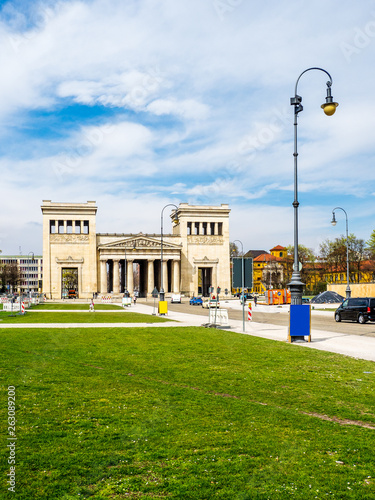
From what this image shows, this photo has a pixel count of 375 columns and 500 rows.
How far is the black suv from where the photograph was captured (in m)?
29.7

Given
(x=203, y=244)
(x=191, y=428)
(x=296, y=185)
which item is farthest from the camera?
(x=203, y=244)

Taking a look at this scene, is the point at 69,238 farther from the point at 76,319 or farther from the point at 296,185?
the point at 296,185

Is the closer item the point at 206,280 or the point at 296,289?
the point at 296,289

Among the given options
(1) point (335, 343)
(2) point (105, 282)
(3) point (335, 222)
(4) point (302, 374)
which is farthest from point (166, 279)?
(4) point (302, 374)

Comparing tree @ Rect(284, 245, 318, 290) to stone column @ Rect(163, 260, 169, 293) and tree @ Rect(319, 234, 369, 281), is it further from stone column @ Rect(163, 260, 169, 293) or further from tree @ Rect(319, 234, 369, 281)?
stone column @ Rect(163, 260, 169, 293)

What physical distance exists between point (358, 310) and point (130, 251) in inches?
3273

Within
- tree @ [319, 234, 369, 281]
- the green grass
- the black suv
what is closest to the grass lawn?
the green grass

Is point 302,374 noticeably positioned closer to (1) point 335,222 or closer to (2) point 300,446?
(2) point 300,446

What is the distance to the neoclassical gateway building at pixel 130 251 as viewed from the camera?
108m

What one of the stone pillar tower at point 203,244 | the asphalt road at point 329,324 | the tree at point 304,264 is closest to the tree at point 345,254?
the tree at point 304,264

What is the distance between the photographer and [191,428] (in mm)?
6707

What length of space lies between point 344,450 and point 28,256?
665 ft

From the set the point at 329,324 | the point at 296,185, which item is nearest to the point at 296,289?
the point at 296,185

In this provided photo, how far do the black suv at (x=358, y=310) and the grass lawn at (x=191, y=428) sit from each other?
17.5 m
